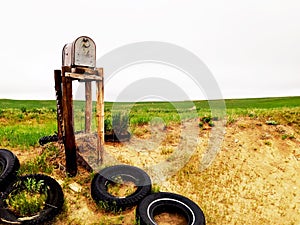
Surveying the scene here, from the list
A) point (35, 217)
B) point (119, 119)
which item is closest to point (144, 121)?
point (119, 119)

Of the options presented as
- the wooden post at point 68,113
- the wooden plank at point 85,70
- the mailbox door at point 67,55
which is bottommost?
the wooden post at point 68,113

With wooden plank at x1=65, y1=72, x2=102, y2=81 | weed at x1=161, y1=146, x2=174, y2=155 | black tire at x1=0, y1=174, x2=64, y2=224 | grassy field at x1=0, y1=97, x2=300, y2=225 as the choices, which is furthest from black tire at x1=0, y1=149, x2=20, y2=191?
weed at x1=161, y1=146, x2=174, y2=155

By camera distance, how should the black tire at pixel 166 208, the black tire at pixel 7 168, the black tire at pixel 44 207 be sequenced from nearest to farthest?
the black tire at pixel 44 207, the black tire at pixel 166 208, the black tire at pixel 7 168

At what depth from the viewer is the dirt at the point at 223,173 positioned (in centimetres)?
730

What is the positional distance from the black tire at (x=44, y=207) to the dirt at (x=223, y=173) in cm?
37

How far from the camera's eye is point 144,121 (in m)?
12.9

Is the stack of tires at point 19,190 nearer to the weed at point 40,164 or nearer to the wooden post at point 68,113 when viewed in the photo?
the weed at point 40,164

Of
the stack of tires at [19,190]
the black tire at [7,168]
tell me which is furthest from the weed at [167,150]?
the black tire at [7,168]

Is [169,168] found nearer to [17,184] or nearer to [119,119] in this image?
[119,119]

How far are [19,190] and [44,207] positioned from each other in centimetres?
93

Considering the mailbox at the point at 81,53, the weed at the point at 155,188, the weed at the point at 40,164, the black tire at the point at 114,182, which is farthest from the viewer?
the weed at the point at 40,164

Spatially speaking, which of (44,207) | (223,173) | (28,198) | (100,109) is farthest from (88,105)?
(223,173)

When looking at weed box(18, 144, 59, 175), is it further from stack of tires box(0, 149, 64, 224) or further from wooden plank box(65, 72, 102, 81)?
wooden plank box(65, 72, 102, 81)

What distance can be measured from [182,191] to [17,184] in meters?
4.75
